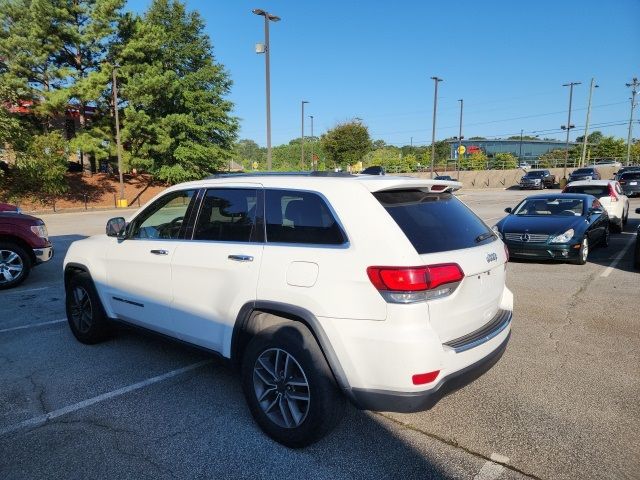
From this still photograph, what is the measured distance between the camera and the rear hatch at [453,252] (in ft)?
8.53

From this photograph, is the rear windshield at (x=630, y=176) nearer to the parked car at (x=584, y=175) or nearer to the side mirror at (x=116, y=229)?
the parked car at (x=584, y=175)

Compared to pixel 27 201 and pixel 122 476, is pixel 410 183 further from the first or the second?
pixel 27 201

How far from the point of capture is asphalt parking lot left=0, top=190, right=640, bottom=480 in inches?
105

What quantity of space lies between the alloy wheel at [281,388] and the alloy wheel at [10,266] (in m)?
6.32

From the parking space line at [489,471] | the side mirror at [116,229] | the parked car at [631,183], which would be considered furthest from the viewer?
the parked car at [631,183]

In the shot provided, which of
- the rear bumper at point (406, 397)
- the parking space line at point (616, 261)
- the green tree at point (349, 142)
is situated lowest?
the parking space line at point (616, 261)

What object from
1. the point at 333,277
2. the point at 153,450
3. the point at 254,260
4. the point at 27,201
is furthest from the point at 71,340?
the point at 27,201

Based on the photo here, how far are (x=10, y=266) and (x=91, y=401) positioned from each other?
5.10m

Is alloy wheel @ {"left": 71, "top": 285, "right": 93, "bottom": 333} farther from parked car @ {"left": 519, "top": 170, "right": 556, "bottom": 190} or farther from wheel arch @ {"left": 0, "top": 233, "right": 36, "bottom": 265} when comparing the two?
parked car @ {"left": 519, "top": 170, "right": 556, "bottom": 190}

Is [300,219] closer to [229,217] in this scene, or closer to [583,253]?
[229,217]

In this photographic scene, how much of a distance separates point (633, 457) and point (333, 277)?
7.02 ft

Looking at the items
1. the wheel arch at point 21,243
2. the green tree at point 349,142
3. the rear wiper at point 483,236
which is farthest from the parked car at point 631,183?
the green tree at point 349,142

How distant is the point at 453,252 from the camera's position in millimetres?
2732

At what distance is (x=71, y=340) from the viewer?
192 inches
